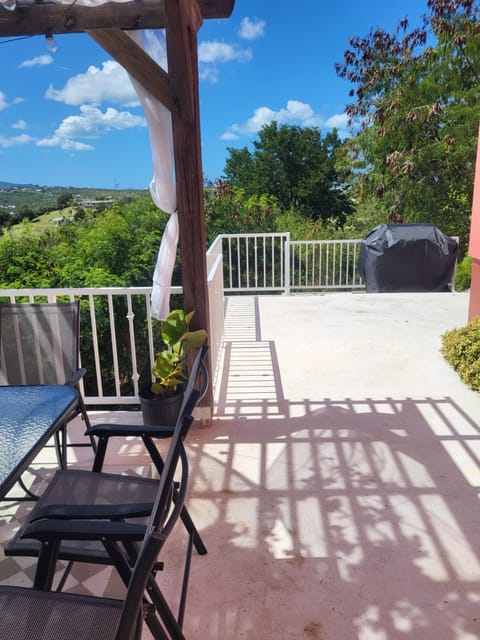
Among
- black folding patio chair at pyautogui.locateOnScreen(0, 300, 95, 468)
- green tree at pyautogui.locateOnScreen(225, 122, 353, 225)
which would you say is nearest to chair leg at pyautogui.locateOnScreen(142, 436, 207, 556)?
black folding patio chair at pyautogui.locateOnScreen(0, 300, 95, 468)

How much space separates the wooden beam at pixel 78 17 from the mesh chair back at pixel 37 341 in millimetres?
1506

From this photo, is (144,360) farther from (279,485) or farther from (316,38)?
(316,38)

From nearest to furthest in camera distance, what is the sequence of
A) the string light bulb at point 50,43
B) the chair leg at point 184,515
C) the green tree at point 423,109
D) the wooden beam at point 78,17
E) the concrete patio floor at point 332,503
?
the concrete patio floor at point 332,503
the chair leg at point 184,515
the wooden beam at point 78,17
the string light bulb at point 50,43
the green tree at point 423,109

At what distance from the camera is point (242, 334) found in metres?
5.32

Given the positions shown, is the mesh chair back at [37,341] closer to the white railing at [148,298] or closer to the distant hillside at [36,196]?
the white railing at [148,298]

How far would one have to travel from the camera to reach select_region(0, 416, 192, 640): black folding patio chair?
1.00m

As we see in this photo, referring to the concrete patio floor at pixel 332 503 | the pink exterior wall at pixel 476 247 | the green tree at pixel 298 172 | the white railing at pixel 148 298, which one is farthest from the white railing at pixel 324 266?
the green tree at pixel 298 172

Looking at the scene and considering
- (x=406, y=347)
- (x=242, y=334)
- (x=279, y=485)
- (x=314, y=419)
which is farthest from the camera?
(x=242, y=334)

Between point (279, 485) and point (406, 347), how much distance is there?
2.72 metres

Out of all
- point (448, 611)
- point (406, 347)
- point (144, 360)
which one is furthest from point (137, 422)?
point (144, 360)

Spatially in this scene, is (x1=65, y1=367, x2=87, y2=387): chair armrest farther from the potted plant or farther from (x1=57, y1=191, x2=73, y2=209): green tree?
(x1=57, y1=191, x2=73, y2=209): green tree

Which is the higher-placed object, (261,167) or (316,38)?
(316,38)

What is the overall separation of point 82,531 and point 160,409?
181cm

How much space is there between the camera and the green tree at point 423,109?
9.59m
